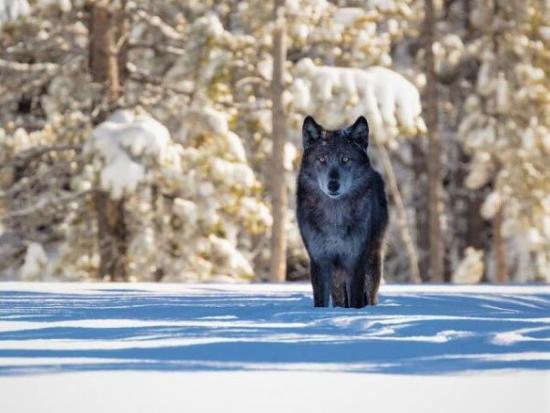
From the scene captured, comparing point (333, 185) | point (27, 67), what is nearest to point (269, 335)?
point (333, 185)

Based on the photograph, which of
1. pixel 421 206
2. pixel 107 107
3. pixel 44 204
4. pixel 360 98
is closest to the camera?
→ pixel 360 98

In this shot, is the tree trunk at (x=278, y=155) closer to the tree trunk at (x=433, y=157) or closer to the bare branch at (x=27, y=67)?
the bare branch at (x=27, y=67)

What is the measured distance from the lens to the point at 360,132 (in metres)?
7.90

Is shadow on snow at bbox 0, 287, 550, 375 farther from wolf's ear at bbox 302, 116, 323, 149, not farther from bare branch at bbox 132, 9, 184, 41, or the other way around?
bare branch at bbox 132, 9, 184, 41

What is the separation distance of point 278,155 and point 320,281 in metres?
12.7

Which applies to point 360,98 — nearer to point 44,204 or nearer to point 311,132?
point 44,204

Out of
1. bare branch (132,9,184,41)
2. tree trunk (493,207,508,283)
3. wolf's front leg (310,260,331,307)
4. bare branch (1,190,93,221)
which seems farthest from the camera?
tree trunk (493,207,508,283)

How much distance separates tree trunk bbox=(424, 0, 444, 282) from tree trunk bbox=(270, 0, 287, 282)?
632 centimetres

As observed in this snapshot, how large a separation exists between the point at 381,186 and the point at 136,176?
1059 cm

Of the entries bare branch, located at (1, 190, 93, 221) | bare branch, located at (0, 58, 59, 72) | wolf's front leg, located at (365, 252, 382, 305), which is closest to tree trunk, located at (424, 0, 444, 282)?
bare branch, located at (0, 58, 59, 72)

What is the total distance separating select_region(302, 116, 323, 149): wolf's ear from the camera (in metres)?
7.92

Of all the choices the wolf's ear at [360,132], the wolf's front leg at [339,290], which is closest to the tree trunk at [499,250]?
the wolf's front leg at [339,290]

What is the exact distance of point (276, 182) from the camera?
20.6m

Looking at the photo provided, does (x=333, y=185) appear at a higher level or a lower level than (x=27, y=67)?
lower
